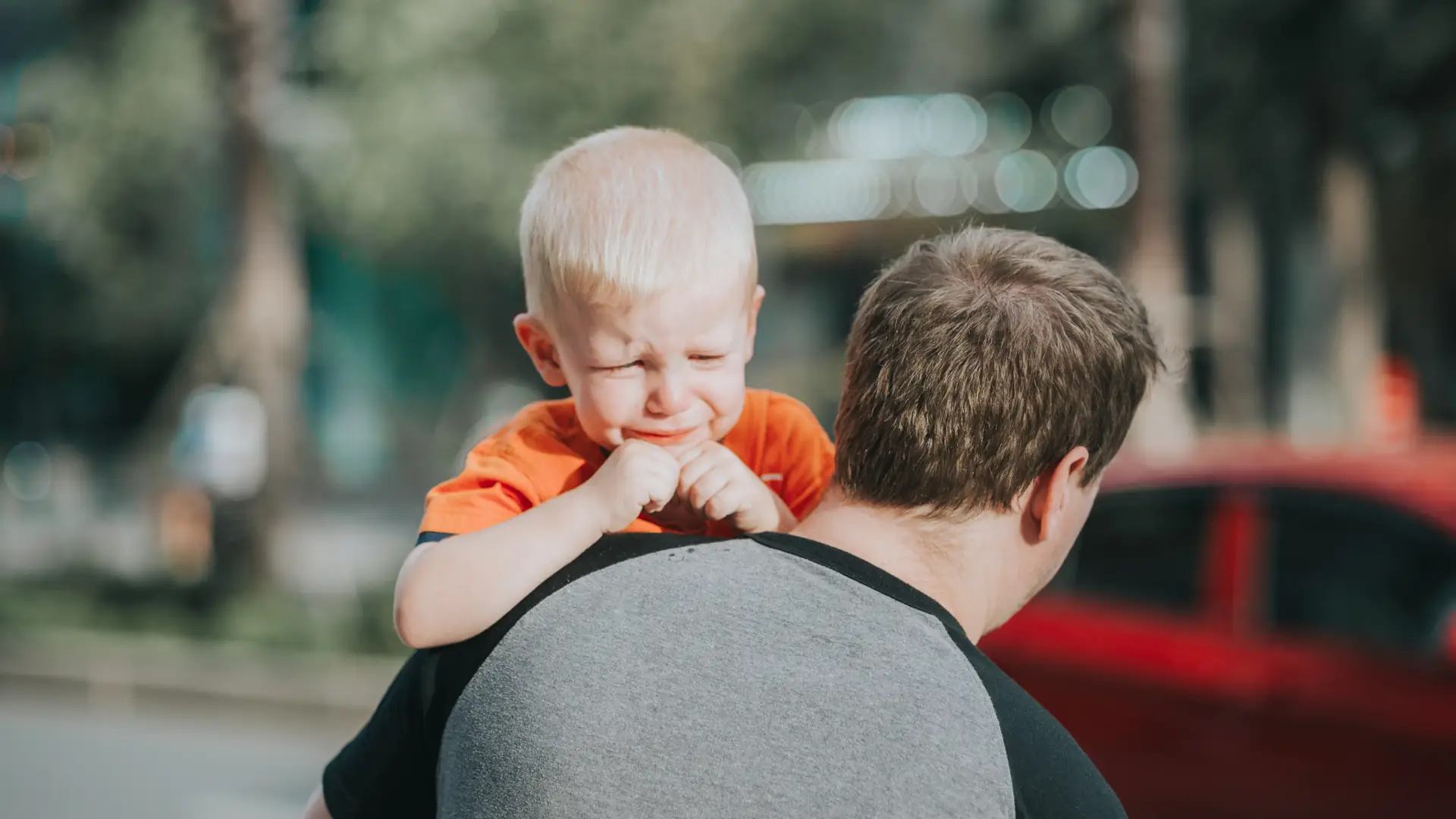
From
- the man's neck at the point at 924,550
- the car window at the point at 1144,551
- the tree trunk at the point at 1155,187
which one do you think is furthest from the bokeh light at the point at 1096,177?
the man's neck at the point at 924,550

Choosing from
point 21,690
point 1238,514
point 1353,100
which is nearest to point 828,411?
point 1353,100

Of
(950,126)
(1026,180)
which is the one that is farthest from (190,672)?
(950,126)

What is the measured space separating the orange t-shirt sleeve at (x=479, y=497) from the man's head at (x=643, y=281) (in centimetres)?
11

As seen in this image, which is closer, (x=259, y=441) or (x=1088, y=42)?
(x=259, y=441)

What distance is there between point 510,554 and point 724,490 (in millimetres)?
273

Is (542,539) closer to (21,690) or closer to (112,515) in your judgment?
(21,690)

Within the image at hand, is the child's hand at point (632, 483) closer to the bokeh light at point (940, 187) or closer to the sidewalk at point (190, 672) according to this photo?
the sidewalk at point (190, 672)

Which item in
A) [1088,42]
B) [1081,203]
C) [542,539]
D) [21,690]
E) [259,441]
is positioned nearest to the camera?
[542,539]

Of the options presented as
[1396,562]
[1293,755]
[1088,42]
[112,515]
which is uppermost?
[1088,42]

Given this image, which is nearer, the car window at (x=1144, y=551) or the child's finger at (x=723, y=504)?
the child's finger at (x=723, y=504)

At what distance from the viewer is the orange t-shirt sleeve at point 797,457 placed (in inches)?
72.6

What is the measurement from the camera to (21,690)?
9320mm

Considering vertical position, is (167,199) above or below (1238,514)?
above

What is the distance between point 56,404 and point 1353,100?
21144 mm
